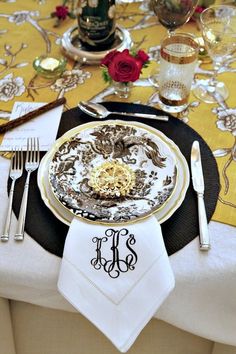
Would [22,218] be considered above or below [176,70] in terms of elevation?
below

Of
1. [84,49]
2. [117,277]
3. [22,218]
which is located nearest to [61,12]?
[84,49]

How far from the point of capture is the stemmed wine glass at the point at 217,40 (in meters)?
0.85

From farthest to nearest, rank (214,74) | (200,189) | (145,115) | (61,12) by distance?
(61,12) < (214,74) < (145,115) < (200,189)

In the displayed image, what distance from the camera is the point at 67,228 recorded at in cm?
64

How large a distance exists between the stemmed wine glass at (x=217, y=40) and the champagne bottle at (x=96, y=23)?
199mm

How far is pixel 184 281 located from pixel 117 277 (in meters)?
0.10

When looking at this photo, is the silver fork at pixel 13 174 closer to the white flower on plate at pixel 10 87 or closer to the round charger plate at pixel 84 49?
the white flower on plate at pixel 10 87

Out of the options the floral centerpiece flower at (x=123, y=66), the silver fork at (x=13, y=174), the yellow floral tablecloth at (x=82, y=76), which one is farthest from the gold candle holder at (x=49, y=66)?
the silver fork at (x=13, y=174)

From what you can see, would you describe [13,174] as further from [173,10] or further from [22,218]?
[173,10]

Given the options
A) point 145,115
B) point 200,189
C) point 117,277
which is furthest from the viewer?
point 145,115

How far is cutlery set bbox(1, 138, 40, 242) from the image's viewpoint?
2.08 ft

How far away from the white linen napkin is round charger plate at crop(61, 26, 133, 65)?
49 cm

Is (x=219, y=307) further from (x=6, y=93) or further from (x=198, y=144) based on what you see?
(x=6, y=93)

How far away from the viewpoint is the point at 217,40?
855 mm
